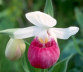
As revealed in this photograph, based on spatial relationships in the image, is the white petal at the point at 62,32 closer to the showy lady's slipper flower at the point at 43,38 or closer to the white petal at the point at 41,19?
the showy lady's slipper flower at the point at 43,38

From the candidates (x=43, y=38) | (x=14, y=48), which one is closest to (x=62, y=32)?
(x=43, y=38)

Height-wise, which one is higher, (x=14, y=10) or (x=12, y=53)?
(x=12, y=53)

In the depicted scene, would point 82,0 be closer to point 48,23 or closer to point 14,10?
point 14,10

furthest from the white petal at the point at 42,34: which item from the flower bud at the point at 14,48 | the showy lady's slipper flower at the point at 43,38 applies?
the flower bud at the point at 14,48

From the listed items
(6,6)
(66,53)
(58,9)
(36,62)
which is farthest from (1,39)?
(36,62)

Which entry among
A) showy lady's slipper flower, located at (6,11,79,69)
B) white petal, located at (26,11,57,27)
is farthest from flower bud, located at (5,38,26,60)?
white petal, located at (26,11,57,27)

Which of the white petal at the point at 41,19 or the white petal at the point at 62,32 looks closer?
the white petal at the point at 41,19

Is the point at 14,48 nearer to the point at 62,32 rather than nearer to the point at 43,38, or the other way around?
the point at 43,38

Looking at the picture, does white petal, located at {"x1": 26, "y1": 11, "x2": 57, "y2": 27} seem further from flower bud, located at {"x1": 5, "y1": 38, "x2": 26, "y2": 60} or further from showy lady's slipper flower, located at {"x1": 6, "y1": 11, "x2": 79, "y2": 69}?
flower bud, located at {"x1": 5, "y1": 38, "x2": 26, "y2": 60}
